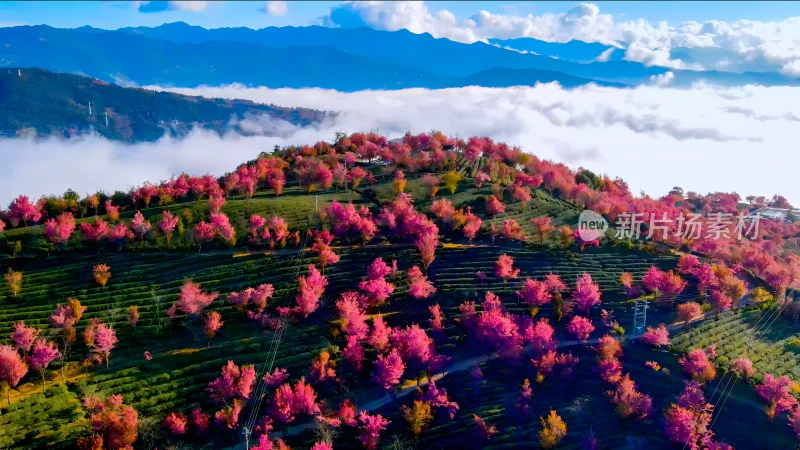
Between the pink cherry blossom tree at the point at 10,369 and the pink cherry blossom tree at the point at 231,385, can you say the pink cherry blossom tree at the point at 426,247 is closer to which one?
the pink cherry blossom tree at the point at 231,385

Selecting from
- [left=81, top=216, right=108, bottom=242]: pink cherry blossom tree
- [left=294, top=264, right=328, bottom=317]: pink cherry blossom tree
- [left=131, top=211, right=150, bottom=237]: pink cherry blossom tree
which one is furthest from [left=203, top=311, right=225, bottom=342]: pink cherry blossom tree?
[left=81, top=216, right=108, bottom=242]: pink cherry blossom tree

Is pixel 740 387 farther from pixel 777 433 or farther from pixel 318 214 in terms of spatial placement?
pixel 318 214

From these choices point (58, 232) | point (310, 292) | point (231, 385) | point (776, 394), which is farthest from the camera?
point (58, 232)

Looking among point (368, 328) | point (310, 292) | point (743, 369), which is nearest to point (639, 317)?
point (743, 369)

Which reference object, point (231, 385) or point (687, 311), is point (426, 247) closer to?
point (231, 385)

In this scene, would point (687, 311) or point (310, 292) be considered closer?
point (687, 311)

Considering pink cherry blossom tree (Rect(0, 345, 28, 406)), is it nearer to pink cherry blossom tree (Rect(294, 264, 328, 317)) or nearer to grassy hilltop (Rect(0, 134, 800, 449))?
grassy hilltop (Rect(0, 134, 800, 449))

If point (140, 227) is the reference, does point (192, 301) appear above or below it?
below

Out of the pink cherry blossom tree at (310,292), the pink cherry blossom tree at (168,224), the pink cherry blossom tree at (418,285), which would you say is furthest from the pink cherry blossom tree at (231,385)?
the pink cherry blossom tree at (168,224)
